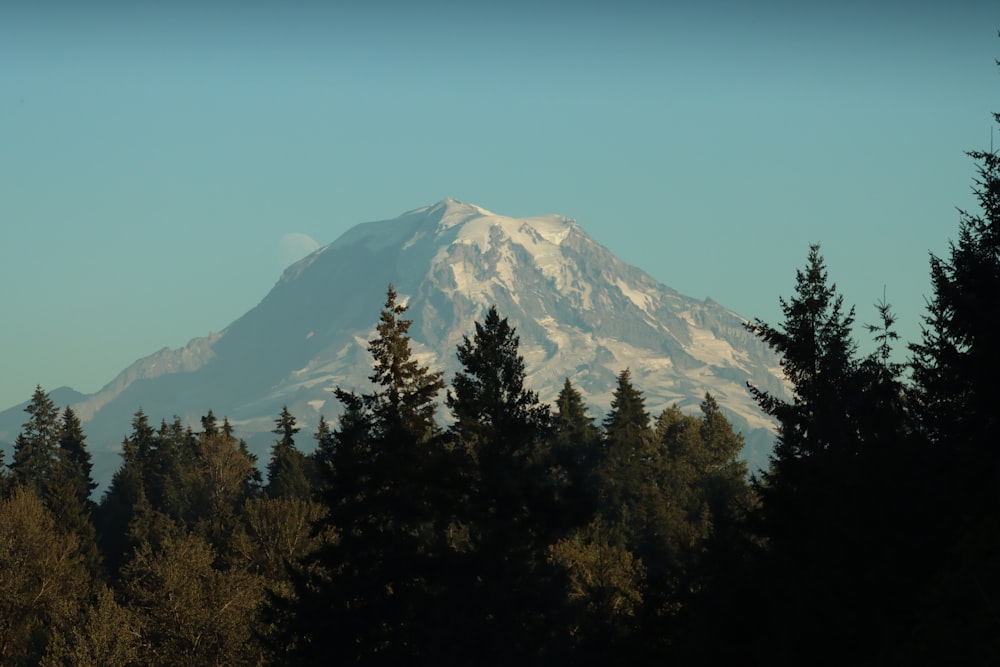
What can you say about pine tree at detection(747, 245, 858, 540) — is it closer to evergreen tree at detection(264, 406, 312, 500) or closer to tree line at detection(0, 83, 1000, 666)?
tree line at detection(0, 83, 1000, 666)

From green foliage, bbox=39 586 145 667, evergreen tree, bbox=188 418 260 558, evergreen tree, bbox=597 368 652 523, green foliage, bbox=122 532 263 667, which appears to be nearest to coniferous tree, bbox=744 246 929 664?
green foliage, bbox=122 532 263 667

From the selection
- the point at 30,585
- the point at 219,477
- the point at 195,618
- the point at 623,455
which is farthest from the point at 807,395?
the point at 219,477

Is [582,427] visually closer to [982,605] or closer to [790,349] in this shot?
[790,349]

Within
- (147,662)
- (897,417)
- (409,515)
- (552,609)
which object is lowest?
(147,662)

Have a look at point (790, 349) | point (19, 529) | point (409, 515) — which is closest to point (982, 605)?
point (790, 349)

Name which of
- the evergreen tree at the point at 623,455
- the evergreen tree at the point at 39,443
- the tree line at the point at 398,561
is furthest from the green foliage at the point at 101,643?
the evergreen tree at the point at 39,443

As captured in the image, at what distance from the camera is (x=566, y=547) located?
271ft

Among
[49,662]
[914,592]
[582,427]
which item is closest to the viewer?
[914,592]

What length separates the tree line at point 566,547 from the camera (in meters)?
30.2

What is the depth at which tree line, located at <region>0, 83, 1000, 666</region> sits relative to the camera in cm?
3016

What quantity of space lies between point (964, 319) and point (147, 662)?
49069 mm

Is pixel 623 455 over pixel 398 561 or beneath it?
over

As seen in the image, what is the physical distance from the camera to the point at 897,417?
122ft

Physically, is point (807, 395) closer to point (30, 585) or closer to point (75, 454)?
point (30, 585)
